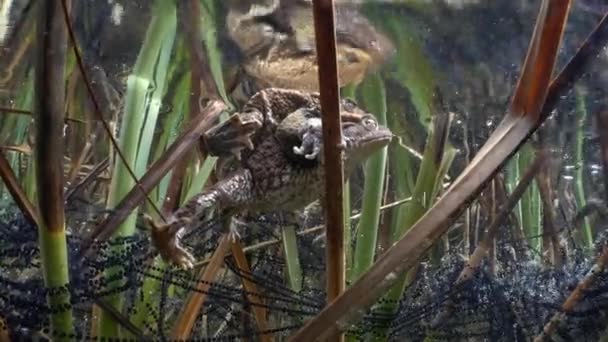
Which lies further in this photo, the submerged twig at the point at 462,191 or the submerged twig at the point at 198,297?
the submerged twig at the point at 198,297

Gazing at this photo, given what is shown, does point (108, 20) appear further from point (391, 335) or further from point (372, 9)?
point (391, 335)

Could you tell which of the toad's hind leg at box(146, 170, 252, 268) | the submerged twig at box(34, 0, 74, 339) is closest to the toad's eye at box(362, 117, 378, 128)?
the toad's hind leg at box(146, 170, 252, 268)

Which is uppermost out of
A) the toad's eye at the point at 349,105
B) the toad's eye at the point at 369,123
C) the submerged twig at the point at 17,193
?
the toad's eye at the point at 349,105

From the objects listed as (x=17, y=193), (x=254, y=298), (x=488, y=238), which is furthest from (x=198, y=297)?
(x=488, y=238)

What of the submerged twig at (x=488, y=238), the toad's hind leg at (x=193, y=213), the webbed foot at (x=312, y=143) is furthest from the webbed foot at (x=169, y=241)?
the submerged twig at (x=488, y=238)

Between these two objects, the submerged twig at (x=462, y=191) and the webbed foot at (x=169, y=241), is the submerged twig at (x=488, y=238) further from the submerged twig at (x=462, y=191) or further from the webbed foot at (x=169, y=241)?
the webbed foot at (x=169, y=241)

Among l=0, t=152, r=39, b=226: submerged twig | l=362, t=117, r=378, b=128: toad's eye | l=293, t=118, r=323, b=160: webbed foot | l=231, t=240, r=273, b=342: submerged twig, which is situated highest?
l=362, t=117, r=378, b=128: toad's eye

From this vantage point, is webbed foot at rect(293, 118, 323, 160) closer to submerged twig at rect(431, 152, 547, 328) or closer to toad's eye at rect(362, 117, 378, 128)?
toad's eye at rect(362, 117, 378, 128)
